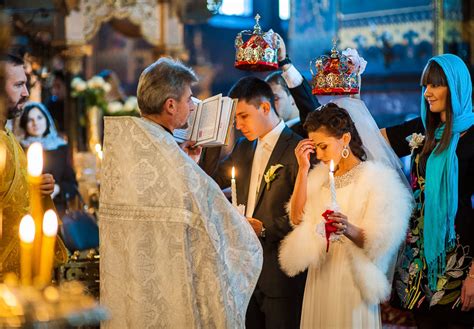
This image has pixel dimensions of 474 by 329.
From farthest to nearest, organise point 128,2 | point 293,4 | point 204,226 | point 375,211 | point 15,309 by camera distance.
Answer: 1. point 293,4
2. point 128,2
3. point 375,211
4. point 204,226
5. point 15,309

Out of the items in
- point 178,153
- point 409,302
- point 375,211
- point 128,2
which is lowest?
point 409,302

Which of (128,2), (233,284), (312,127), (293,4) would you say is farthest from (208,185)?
(293,4)

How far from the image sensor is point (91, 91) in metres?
10.5

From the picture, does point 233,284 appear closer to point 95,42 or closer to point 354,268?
point 354,268

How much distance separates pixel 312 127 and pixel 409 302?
1.00 meters

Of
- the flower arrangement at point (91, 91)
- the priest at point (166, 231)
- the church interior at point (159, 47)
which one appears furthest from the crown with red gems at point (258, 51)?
the flower arrangement at point (91, 91)

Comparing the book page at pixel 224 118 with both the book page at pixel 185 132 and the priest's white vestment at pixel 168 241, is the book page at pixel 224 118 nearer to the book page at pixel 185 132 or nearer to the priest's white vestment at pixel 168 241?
the book page at pixel 185 132

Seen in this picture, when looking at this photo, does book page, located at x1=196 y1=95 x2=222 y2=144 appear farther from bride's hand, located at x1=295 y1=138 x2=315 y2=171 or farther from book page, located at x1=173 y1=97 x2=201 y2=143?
bride's hand, located at x1=295 y1=138 x2=315 y2=171

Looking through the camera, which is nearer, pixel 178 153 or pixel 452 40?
pixel 178 153

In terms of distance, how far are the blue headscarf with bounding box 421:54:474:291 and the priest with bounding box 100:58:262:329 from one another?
1.00m

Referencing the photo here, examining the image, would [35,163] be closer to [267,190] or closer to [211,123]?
[211,123]

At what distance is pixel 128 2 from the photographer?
36.7 ft

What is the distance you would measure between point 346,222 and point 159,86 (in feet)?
3.55

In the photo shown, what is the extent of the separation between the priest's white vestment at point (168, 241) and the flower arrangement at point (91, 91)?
6718 mm
